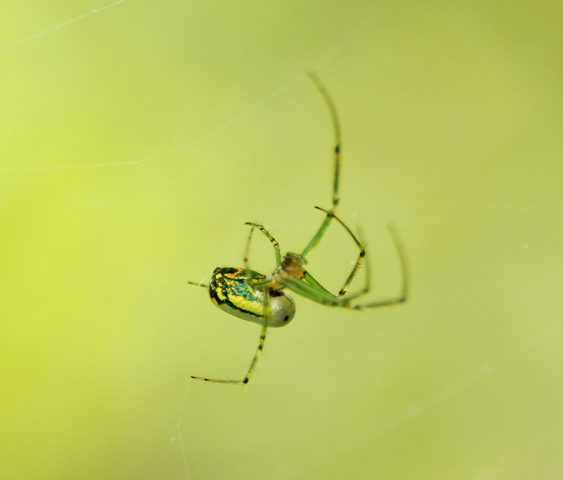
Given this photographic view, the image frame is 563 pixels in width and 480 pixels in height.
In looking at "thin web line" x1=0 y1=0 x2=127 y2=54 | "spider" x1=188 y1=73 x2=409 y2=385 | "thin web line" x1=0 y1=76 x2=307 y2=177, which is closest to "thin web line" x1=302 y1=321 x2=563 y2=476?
"spider" x1=188 y1=73 x2=409 y2=385

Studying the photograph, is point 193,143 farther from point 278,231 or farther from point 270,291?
point 270,291

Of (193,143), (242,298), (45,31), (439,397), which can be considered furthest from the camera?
(439,397)

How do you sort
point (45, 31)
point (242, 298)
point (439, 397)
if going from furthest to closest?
point (439, 397), point (45, 31), point (242, 298)

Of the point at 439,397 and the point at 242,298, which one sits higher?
the point at 242,298

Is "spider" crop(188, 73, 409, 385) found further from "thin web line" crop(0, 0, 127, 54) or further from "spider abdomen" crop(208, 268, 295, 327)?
"thin web line" crop(0, 0, 127, 54)

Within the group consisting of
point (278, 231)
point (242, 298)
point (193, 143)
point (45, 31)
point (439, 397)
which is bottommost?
point (439, 397)

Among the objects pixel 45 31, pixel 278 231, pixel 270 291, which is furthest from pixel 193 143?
pixel 270 291

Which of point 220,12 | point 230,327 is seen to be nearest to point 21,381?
point 230,327
